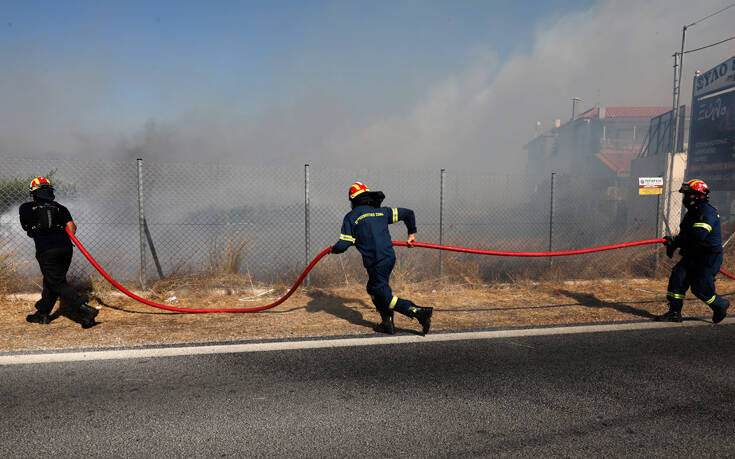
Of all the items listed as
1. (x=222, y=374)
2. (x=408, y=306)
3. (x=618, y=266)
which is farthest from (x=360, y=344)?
(x=618, y=266)

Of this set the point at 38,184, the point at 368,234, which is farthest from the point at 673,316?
the point at 38,184

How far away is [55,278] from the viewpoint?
5188 millimetres

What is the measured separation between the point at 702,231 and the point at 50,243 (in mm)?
7430

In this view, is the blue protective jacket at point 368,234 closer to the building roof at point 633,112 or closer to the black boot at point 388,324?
the black boot at point 388,324

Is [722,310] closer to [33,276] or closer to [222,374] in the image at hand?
[222,374]

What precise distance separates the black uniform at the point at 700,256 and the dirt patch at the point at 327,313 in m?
0.60

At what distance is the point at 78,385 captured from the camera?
3.56 metres

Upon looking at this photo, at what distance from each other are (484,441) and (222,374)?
220 centimetres

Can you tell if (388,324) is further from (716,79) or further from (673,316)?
(716,79)

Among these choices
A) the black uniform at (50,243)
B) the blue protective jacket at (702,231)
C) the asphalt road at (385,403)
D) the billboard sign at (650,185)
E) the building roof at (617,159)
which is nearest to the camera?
the asphalt road at (385,403)

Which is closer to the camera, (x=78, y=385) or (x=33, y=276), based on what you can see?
(x=78, y=385)

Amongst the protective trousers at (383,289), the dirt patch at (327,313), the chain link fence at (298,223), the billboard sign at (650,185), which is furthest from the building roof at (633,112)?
the protective trousers at (383,289)

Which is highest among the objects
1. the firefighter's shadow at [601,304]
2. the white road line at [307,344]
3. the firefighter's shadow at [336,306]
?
the white road line at [307,344]

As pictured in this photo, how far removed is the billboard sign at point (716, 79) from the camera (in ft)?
65.4
